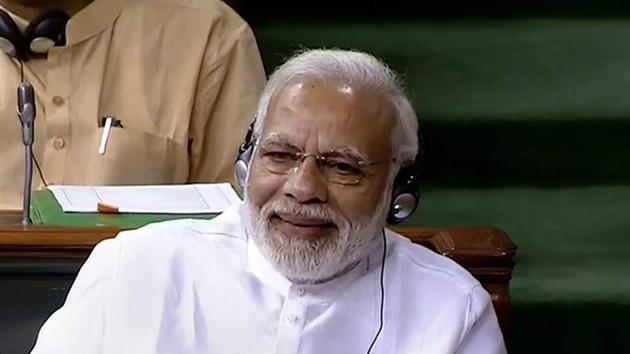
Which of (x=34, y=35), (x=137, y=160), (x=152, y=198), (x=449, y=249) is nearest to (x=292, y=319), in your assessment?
(x=449, y=249)

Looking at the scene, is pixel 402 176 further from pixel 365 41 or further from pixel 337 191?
pixel 365 41

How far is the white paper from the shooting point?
7.58 ft

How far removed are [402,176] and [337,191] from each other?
0.12m

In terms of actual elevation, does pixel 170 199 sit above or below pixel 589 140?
above

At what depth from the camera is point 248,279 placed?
1918 millimetres

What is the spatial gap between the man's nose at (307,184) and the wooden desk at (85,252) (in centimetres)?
28

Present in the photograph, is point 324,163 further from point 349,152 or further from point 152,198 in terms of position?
point 152,198

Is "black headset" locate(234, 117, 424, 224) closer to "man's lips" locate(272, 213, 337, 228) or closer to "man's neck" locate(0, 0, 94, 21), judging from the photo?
"man's lips" locate(272, 213, 337, 228)

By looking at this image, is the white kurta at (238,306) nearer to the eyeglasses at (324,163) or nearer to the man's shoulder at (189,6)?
the eyeglasses at (324,163)

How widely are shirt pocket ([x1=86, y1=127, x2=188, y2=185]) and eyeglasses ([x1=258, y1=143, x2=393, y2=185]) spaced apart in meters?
0.93

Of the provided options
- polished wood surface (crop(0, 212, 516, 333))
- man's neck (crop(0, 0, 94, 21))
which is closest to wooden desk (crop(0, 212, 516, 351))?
polished wood surface (crop(0, 212, 516, 333))

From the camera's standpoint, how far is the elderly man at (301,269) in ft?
6.11

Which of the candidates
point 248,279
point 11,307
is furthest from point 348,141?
point 11,307

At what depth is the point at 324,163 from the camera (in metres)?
1.87
